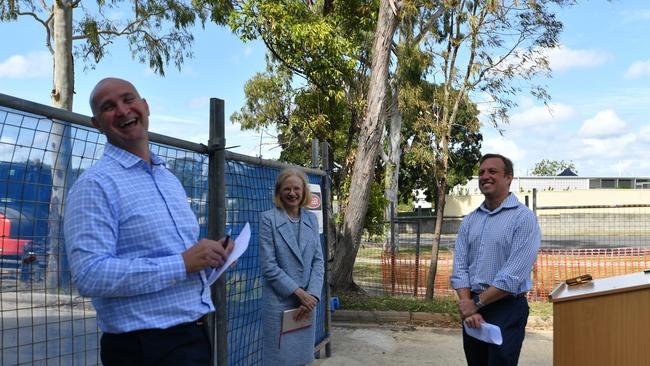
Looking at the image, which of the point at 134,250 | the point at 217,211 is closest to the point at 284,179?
the point at 217,211

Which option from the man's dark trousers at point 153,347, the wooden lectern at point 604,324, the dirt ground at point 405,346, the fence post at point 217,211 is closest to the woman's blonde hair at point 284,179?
the fence post at point 217,211

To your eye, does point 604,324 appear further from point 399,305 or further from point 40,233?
point 399,305

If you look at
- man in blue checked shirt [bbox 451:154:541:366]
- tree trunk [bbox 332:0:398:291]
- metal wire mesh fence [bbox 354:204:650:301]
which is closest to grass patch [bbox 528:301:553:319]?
metal wire mesh fence [bbox 354:204:650:301]

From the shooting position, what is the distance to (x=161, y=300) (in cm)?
195

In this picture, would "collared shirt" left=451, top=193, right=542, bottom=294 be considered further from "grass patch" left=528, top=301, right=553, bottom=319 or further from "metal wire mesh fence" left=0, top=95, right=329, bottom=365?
"grass patch" left=528, top=301, right=553, bottom=319

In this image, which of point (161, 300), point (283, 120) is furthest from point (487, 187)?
point (283, 120)

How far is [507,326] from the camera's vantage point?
11.8 feet

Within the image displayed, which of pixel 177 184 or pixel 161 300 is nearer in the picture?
pixel 161 300

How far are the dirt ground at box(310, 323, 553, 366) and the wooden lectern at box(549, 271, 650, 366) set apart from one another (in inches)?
103

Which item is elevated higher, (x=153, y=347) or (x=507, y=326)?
(x=153, y=347)

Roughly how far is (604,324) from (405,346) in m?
3.72

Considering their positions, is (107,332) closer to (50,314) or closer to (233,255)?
(233,255)

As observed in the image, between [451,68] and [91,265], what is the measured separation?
886 cm

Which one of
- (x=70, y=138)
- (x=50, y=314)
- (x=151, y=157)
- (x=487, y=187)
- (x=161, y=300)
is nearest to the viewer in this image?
(x=161, y=300)
